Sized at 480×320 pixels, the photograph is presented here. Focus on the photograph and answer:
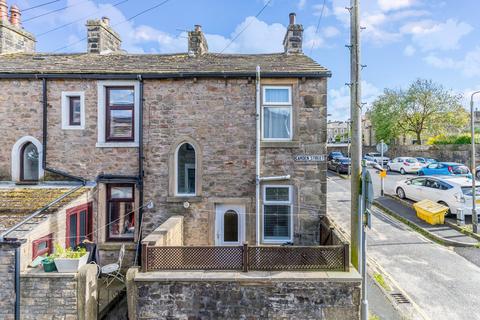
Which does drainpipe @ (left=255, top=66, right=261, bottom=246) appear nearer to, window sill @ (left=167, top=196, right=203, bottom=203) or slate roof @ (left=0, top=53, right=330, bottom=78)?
slate roof @ (left=0, top=53, right=330, bottom=78)

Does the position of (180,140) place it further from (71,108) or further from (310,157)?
(310,157)

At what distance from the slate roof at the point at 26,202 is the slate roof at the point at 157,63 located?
3750 mm

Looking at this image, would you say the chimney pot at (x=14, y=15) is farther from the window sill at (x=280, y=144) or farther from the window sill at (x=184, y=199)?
the window sill at (x=280, y=144)

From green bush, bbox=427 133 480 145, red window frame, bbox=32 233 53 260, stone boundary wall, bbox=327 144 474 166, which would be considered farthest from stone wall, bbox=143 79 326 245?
green bush, bbox=427 133 480 145

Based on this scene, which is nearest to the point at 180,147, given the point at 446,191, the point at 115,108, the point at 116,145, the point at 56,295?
the point at 116,145

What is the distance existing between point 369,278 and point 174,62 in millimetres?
9494

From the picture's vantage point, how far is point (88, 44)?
10750mm

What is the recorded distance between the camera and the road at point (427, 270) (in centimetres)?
724

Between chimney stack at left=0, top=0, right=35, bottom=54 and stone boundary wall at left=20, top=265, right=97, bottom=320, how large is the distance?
9446 mm

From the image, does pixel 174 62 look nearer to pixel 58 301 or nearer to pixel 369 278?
pixel 58 301

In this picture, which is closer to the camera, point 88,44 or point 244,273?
point 244,273

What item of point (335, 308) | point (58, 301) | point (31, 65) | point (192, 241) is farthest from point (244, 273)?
point (31, 65)

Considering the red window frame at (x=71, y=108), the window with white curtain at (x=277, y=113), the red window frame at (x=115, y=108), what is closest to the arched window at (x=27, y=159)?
the red window frame at (x=71, y=108)

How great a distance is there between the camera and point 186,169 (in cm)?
925
